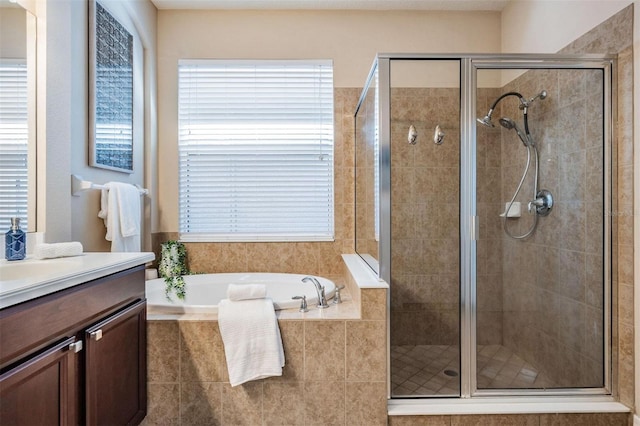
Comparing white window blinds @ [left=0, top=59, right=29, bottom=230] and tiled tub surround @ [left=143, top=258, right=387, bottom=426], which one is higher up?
white window blinds @ [left=0, top=59, right=29, bottom=230]

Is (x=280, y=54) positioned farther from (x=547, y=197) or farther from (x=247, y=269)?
(x=547, y=197)

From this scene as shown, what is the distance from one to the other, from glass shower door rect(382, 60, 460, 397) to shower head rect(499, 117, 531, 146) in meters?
0.24

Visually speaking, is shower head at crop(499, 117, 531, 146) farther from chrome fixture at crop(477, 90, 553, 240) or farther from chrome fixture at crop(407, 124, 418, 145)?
chrome fixture at crop(407, 124, 418, 145)

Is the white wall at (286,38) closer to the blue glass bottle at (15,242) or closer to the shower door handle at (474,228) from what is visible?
the blue glass bottle at (15,242)

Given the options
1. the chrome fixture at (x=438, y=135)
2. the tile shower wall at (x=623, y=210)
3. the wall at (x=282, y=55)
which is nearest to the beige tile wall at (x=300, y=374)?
the tile shower wall at (x=623, y=210)

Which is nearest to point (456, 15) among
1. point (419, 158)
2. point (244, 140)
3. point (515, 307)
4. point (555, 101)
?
point (555, 101)

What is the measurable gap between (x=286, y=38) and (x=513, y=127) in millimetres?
1858

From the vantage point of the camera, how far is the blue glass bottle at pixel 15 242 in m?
1.33

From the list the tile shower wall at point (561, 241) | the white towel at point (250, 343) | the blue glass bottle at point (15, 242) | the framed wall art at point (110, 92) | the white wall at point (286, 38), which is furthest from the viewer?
the white wall at point (286, 38)

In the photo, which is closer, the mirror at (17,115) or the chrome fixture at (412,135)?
the mirror at (17,115)

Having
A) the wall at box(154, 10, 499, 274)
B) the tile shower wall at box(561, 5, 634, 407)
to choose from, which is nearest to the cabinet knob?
the wall at box(154, 10, 499, 274)

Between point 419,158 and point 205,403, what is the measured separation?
164 centimetres

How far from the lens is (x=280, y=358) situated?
5.12ft

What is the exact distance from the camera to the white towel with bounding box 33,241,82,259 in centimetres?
141
